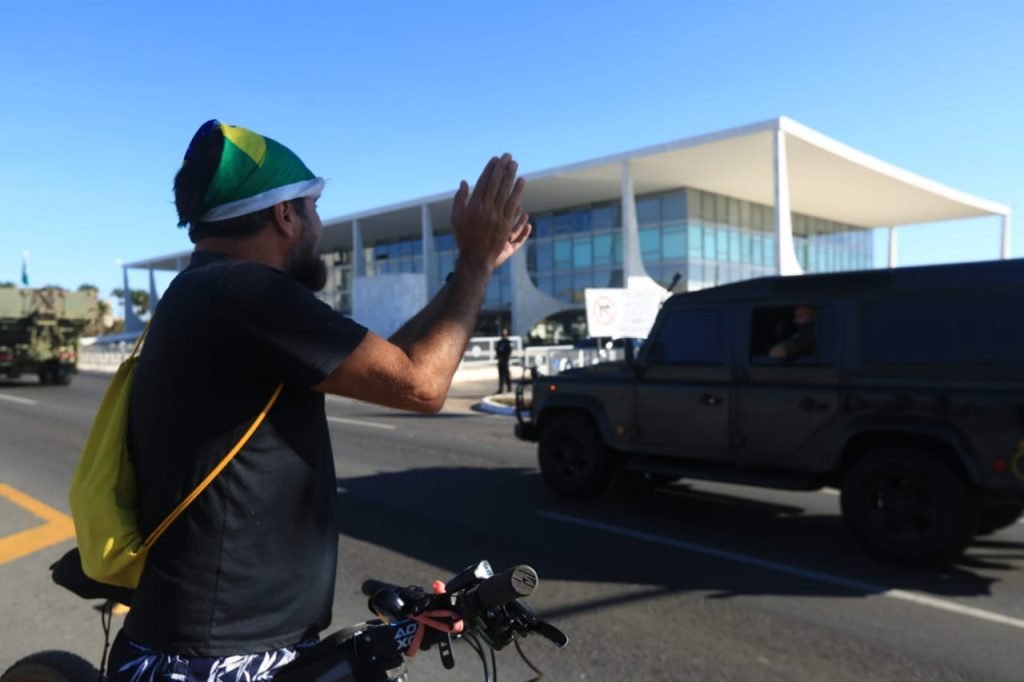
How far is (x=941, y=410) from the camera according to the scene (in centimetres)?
509

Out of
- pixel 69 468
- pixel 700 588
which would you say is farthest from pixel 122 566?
pixel 69 468

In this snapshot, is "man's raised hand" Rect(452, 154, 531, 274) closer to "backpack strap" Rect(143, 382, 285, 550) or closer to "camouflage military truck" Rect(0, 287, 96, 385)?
"backpack strap" Rect(143, 382, 285, 550)

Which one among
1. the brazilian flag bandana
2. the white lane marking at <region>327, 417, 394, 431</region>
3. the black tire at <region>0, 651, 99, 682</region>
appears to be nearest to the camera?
the brazilian flag bandana

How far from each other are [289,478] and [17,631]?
3.80 metres

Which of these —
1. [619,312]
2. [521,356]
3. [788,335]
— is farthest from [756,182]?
[788,335]

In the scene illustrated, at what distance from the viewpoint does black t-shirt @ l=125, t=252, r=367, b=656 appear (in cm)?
142

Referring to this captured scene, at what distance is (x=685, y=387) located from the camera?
6.56 meters

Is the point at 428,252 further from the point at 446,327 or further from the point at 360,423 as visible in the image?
the point at 446,327

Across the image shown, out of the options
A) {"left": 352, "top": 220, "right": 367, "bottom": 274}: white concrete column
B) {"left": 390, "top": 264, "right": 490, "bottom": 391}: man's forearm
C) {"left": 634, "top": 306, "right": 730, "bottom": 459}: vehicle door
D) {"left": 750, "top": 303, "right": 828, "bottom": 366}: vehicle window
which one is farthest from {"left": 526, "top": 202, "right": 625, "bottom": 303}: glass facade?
{"left": 390, "top": 264, "right": 490, "bottom": 391}: man's forearm

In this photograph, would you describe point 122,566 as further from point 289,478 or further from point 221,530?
point 289,478

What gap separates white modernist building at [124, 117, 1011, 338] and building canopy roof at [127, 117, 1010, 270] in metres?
0.08

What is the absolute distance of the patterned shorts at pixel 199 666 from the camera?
57.7 inches

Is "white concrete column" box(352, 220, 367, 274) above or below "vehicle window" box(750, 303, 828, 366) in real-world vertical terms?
above

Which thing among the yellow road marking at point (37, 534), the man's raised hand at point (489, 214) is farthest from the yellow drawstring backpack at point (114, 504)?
→ the yellow road marking at point (37, 534)
